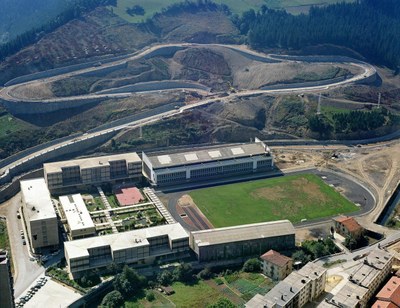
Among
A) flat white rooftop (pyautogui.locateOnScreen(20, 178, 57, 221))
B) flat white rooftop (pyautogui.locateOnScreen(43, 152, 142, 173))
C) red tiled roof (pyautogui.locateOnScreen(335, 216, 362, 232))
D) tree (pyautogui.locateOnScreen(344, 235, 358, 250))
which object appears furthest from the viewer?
flat white rooftop (pyautogui.locateOnScreen(43, 152, 142, 173))

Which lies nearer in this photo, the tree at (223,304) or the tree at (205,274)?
the tree at (223,304)

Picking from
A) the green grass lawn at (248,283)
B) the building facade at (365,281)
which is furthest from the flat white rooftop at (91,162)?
the building facade at (365,281)

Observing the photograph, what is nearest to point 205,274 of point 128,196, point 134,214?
point 134,214

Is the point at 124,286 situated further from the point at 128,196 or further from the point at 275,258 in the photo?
Result: the point at 128,196

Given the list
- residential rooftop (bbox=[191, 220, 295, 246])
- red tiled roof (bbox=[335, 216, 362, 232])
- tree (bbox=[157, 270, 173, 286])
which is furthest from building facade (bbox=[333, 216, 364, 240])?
tree (bbox=[157, 270, 173, 286])

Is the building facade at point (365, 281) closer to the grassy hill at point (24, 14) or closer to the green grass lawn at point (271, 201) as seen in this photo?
the green grass lawn at point (271, 201)

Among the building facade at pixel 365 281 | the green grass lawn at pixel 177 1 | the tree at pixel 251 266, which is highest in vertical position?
the green grass lawn at pixel 177 1

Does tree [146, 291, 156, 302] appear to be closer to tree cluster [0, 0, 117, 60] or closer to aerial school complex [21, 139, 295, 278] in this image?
aerial school complex [21, 139, 295, 278]

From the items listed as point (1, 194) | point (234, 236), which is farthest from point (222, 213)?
point (1, 194)
